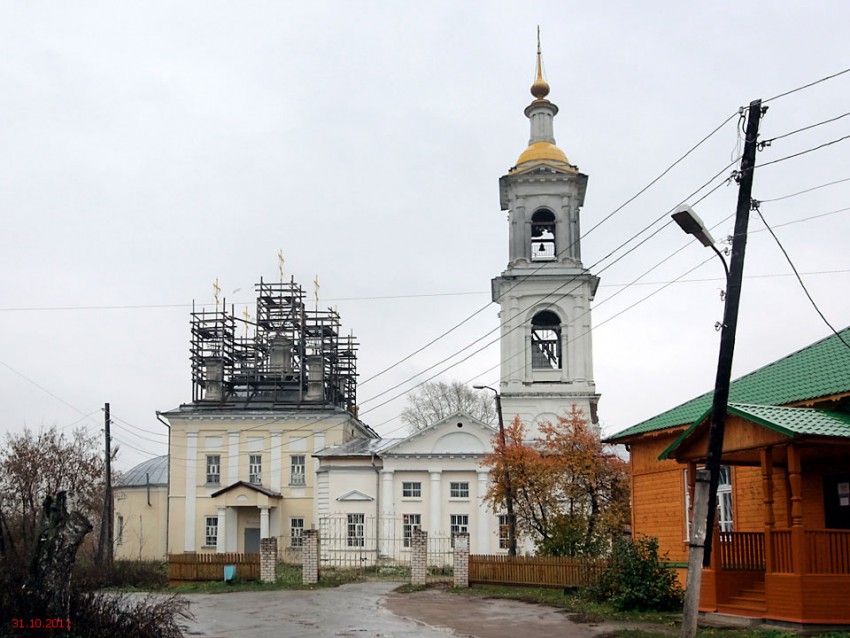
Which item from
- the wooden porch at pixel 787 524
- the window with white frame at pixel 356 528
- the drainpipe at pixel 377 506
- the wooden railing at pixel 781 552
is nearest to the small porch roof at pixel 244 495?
the window with white frame at pixel 356 528

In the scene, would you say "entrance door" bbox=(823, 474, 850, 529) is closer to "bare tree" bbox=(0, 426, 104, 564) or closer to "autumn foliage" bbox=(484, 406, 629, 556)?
"autumn foliage" bbox=(484, 406, 629, 556)

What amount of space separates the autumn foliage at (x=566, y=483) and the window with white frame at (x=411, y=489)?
1185 centimetres

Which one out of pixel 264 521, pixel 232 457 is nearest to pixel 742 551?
pixel 264 521

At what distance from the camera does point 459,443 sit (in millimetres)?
42938

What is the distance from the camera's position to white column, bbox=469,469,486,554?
137 ft

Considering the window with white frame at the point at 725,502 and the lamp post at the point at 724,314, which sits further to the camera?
the window with white frame at the point at 725,502

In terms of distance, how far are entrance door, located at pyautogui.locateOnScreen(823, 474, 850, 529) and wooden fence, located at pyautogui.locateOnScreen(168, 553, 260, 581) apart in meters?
20.1

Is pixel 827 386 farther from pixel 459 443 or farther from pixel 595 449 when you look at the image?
pixel 459 443

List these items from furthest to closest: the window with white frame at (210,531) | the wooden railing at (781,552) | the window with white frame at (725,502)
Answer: the window with white frame at (210,531)
the window with white frame at (725,502)
the wooden railing at (781,552)

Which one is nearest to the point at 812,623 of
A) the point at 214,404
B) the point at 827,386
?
the point at 827,386

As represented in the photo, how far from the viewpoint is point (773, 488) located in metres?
16.9

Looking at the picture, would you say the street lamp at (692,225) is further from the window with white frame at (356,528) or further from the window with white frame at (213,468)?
the window with white frame at (213,468)

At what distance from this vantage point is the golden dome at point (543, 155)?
43031 mm

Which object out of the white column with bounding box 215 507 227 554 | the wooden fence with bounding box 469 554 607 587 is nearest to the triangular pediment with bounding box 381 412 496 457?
the white column with bounding box 215 507 227 554
